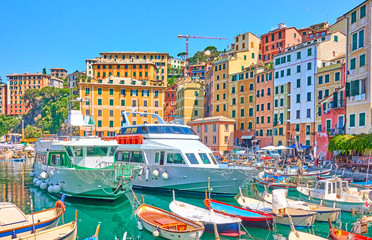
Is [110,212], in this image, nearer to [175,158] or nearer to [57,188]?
[57,188]

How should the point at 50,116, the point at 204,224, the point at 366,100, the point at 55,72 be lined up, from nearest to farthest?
the point at 204,224, the point at 366,100, the point at 50,116, the point at 55,72

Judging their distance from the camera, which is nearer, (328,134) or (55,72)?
(328,134)

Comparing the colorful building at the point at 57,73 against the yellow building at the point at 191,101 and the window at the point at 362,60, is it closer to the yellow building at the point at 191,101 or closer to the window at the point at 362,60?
the yellow building at the point at 191,101

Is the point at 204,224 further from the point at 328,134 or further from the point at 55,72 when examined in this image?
the point at 55,72

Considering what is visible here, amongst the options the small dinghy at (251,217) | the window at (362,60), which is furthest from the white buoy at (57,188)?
the window at (362,60)

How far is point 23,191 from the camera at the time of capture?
27656 mm

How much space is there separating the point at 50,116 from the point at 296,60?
70.4m

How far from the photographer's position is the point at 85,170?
20.2 metres

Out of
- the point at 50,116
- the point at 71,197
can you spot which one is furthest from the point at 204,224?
the point at 50,116

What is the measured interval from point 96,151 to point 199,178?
24.3 ft

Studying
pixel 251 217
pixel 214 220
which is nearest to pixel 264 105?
pixel 251 217

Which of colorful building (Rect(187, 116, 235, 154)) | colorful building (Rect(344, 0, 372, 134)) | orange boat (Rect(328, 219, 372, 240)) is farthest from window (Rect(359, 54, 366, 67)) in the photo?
orange boat (Rect(328, 219, 372, 240))

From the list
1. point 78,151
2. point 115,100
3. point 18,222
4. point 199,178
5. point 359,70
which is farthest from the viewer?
point 115,100

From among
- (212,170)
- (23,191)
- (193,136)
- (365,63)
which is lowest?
(23,191)
